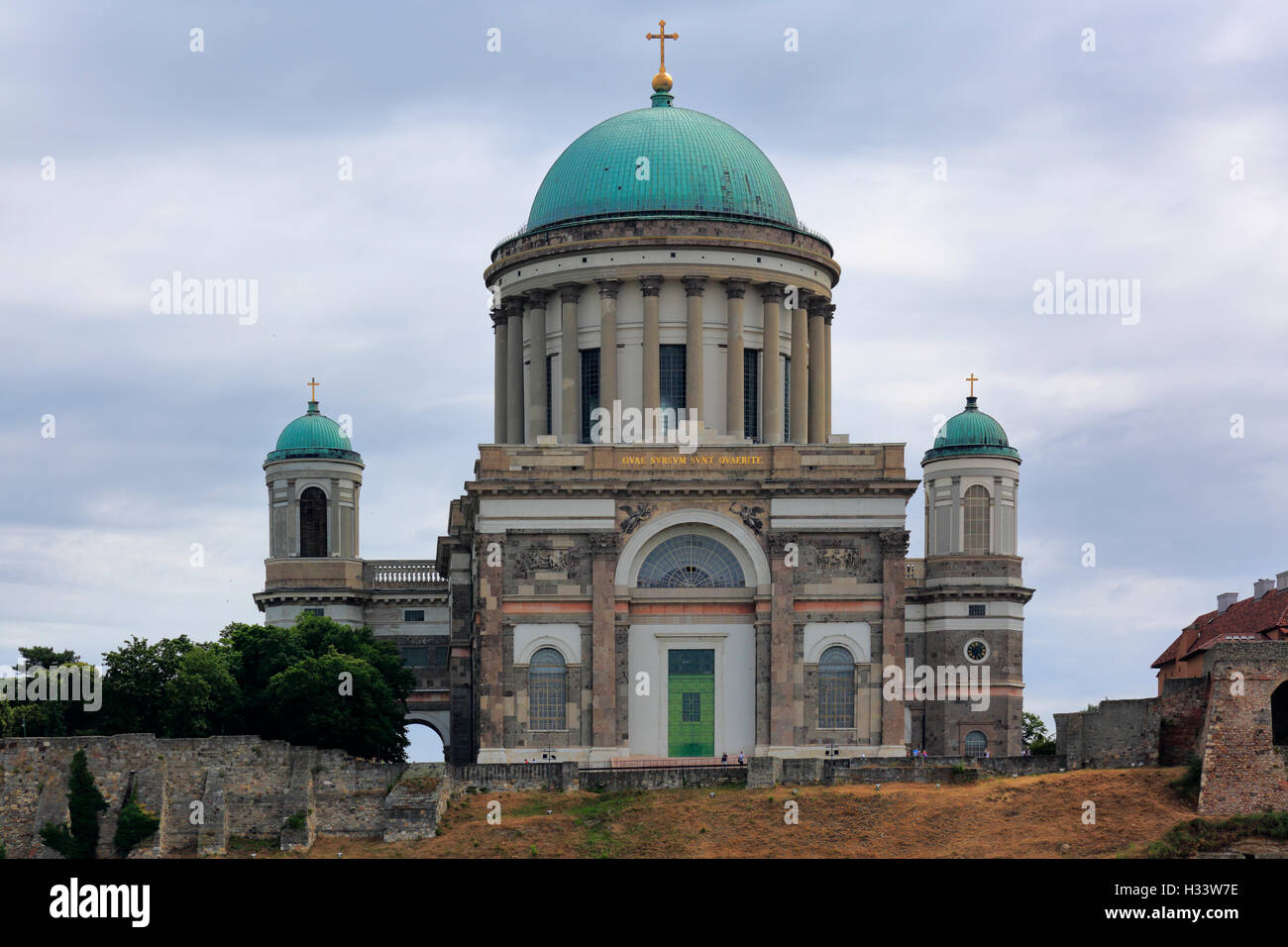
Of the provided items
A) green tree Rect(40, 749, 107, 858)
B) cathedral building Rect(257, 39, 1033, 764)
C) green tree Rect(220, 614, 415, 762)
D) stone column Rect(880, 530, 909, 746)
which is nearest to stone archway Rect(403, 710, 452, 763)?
cathedral building Rect(257, 39, 1033, 764)

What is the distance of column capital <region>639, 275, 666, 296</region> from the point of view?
104 metres

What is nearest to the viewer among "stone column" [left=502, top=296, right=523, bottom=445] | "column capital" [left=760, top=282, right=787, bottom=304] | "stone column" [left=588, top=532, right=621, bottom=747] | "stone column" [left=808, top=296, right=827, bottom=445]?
"stone column" [left=588, top=532, right=621, bottom=747]

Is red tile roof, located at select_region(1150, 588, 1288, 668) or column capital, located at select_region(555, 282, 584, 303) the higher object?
column capital, located at select_region(555, 282, 584, 303)

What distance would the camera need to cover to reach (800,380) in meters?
107

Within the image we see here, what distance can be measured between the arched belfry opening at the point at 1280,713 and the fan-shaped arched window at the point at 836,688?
1668 cm

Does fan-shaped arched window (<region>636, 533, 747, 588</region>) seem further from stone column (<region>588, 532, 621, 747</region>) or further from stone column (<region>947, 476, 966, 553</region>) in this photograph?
stone column (<region>947, 476, 966, 553</region>)

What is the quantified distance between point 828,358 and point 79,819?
41166mm

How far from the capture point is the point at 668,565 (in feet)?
322

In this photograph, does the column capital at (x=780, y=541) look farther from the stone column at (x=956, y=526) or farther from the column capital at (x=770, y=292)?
the stone column at (x=956, y=526)

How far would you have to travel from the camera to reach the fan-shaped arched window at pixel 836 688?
96.4 metres

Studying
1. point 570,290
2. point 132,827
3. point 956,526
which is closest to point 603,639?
point 570,290

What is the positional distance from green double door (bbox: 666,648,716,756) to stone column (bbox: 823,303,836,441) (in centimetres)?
1586

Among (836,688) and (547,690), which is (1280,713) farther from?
(547,690)
